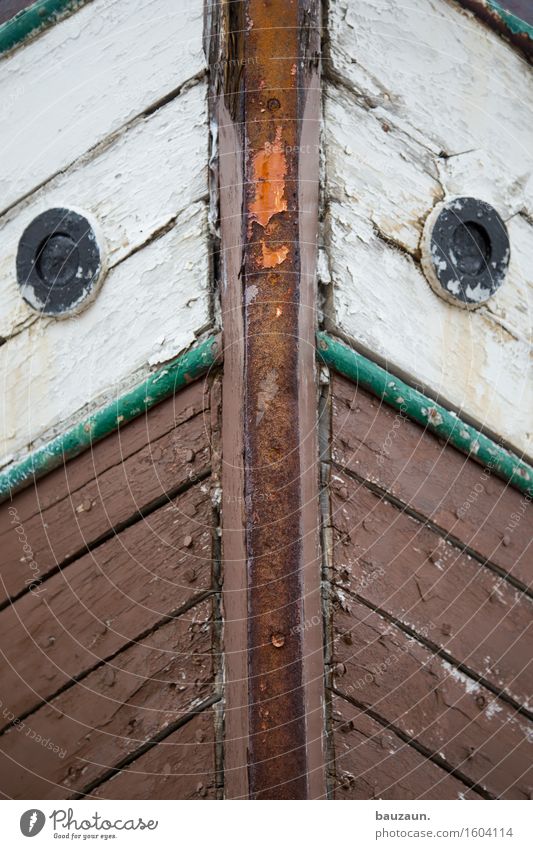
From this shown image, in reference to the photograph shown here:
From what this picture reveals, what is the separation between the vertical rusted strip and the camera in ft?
4.42

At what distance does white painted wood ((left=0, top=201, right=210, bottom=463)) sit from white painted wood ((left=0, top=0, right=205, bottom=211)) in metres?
0.23

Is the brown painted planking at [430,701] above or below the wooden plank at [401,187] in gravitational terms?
below

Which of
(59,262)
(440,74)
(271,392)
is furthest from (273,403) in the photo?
(440,74)

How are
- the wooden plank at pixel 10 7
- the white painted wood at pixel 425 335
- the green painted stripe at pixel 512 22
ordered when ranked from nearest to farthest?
the white painted wood at pixel 425 335
the green painted stripe at pixel 512 22
the wooden plank at pixel 10 7

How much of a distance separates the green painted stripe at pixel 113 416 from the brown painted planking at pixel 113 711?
0.88ft

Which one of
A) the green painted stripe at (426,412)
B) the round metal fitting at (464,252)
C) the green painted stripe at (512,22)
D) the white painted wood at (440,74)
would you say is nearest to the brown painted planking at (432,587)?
the green painted stripe at (426,412)

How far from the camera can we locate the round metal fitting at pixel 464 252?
153cm

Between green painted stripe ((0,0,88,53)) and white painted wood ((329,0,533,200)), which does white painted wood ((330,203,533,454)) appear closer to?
white painted wood ((329,0,533,200))

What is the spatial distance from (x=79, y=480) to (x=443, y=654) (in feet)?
1.71

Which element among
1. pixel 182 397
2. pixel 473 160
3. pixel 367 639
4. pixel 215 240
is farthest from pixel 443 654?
pixel 473 160

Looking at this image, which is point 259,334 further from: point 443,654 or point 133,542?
point 443,654

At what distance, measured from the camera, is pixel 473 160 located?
1637 millimetres

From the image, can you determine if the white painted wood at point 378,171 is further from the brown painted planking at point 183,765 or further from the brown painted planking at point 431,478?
the brown painted planking at point 183,765

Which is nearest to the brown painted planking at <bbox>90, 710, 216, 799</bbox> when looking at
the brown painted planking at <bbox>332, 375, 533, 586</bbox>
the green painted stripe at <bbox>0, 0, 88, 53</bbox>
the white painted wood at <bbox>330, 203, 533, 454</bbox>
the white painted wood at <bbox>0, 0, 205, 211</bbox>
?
the brown painted planking at <bbox>332, 375, 533, 586</bbox>
